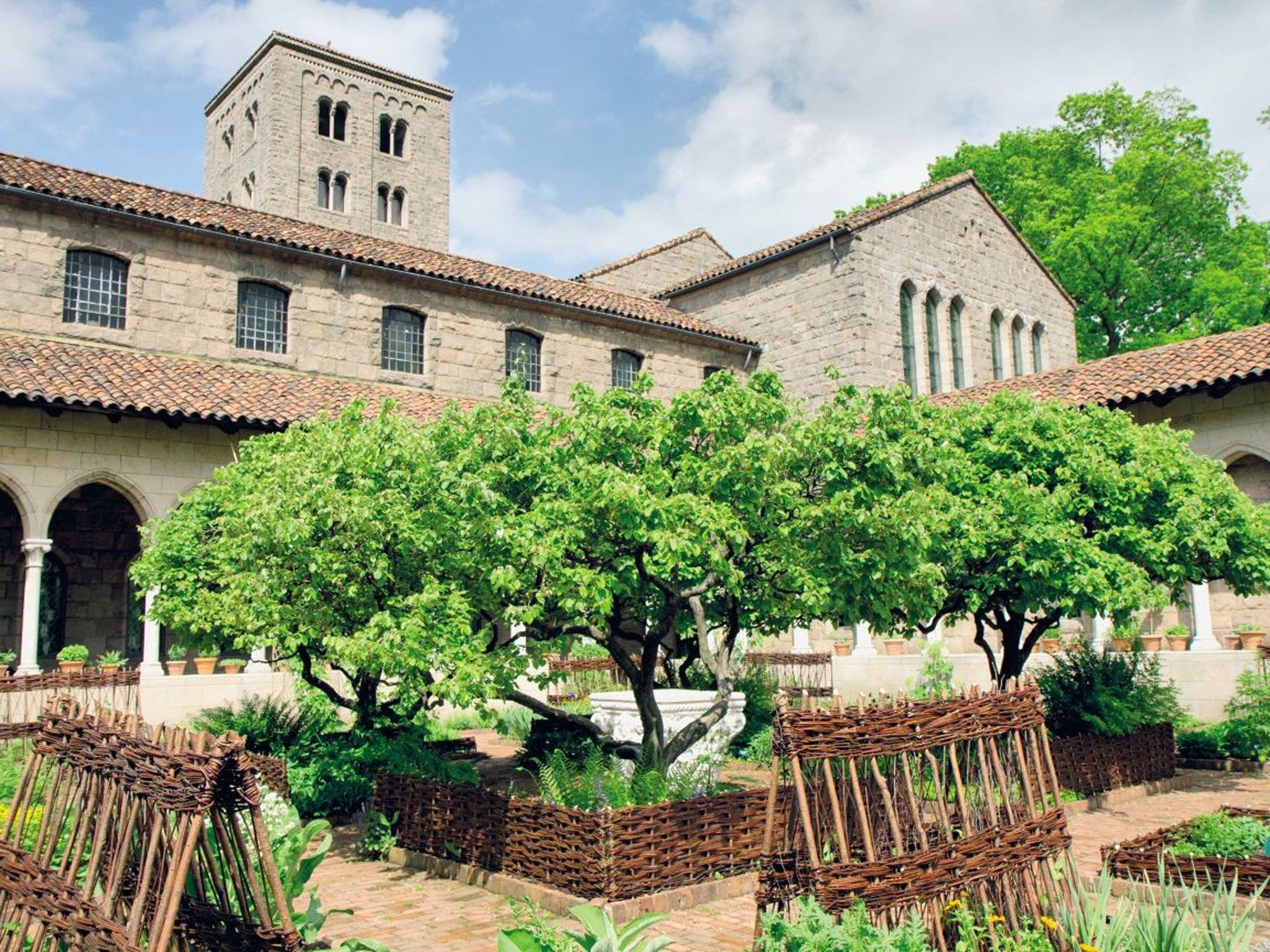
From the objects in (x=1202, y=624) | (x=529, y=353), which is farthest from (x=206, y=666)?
(x=1202, y=624)

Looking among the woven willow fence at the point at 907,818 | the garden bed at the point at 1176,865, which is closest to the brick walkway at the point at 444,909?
the garden bed at the point at 1176,865

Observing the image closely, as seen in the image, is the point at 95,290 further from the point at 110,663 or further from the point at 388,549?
the point at 388,549

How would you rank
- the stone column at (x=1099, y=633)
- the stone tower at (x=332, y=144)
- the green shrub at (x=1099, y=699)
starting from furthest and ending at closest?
the stone tower at (x=332, y=144), the stone column at (x=1099, y=633), the green shrub at (x=1099, y=699)

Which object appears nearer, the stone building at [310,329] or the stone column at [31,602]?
the stone column at [31,602]

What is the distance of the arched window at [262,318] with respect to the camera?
22516mm

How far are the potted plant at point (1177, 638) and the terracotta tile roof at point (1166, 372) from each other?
184 inches

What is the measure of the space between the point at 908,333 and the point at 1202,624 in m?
11.9

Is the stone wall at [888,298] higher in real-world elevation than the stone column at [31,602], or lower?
higher

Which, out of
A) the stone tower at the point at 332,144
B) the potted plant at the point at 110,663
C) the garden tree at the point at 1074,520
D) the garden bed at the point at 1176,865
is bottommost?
the garden bed at the point at 1176,865

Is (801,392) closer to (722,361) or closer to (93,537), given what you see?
(722,361)

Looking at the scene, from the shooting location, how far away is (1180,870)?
25.2ft

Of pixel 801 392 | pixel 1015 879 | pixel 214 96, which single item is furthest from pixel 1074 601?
pixel 214 96

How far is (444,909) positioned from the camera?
8469 millimetres

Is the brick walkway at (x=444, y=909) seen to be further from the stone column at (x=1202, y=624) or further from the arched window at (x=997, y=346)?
the arched window at (x=997, y=346)
